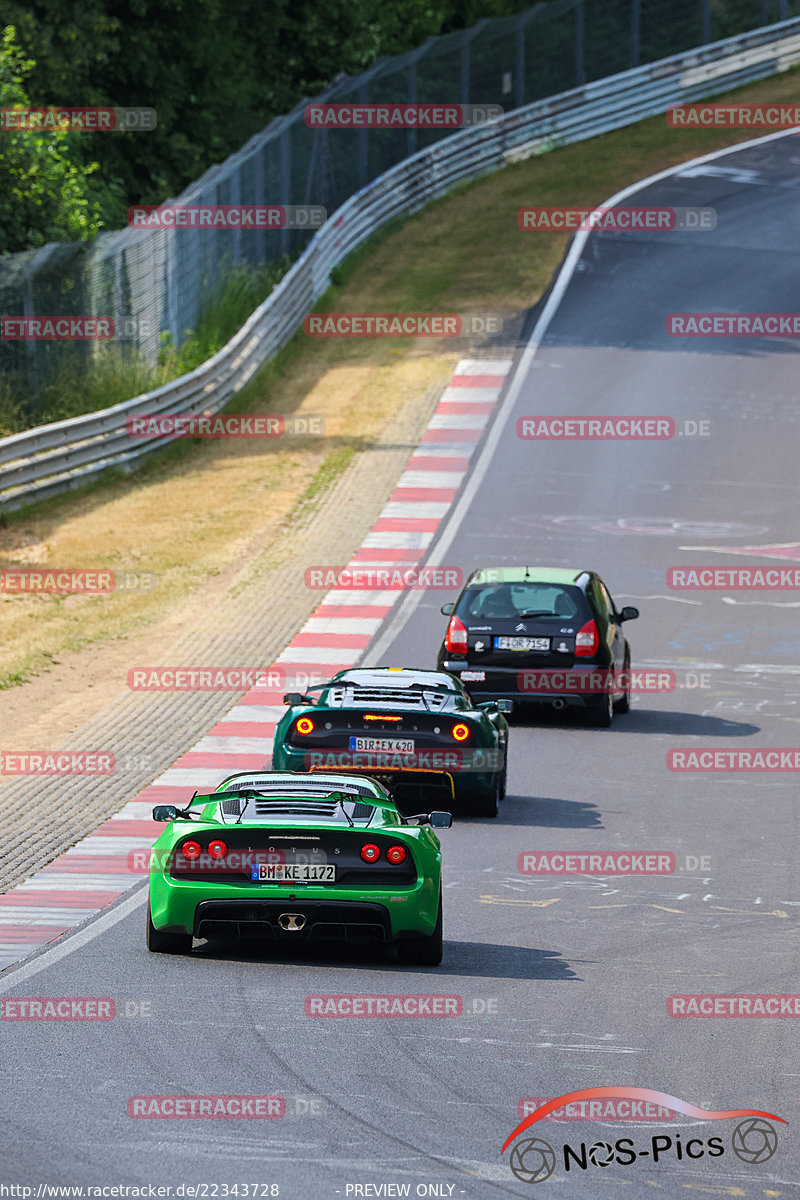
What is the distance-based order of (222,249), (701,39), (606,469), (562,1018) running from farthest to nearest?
(701,39), (222,249), (606,469), (562,1018)

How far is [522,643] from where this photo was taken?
1984 cm

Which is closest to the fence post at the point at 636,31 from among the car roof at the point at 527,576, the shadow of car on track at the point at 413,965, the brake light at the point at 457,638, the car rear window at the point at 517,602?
the car roof at the point at 527,576

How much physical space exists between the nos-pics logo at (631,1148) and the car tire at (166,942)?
335cm

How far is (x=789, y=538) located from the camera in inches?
1098

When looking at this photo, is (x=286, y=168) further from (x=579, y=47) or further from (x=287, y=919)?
(x=287, y=919)

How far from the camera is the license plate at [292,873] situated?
10578 mm

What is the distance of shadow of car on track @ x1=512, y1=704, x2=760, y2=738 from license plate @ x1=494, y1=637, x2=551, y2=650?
0.62 m

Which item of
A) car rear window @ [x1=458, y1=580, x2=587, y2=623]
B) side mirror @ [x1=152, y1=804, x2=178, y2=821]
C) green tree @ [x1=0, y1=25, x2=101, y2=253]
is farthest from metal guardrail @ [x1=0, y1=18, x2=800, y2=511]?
side mirror @ [x1=152, y1=804, x2=178, y2=821]

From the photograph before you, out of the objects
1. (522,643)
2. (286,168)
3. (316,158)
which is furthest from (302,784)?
(316,158)

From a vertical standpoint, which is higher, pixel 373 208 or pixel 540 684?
pixel 373 208

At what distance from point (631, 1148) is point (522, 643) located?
1234 cm

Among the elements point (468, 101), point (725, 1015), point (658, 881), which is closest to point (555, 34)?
point (468, 101)

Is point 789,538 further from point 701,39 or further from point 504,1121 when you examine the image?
point 701,39

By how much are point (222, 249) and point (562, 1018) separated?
96.1 feet
